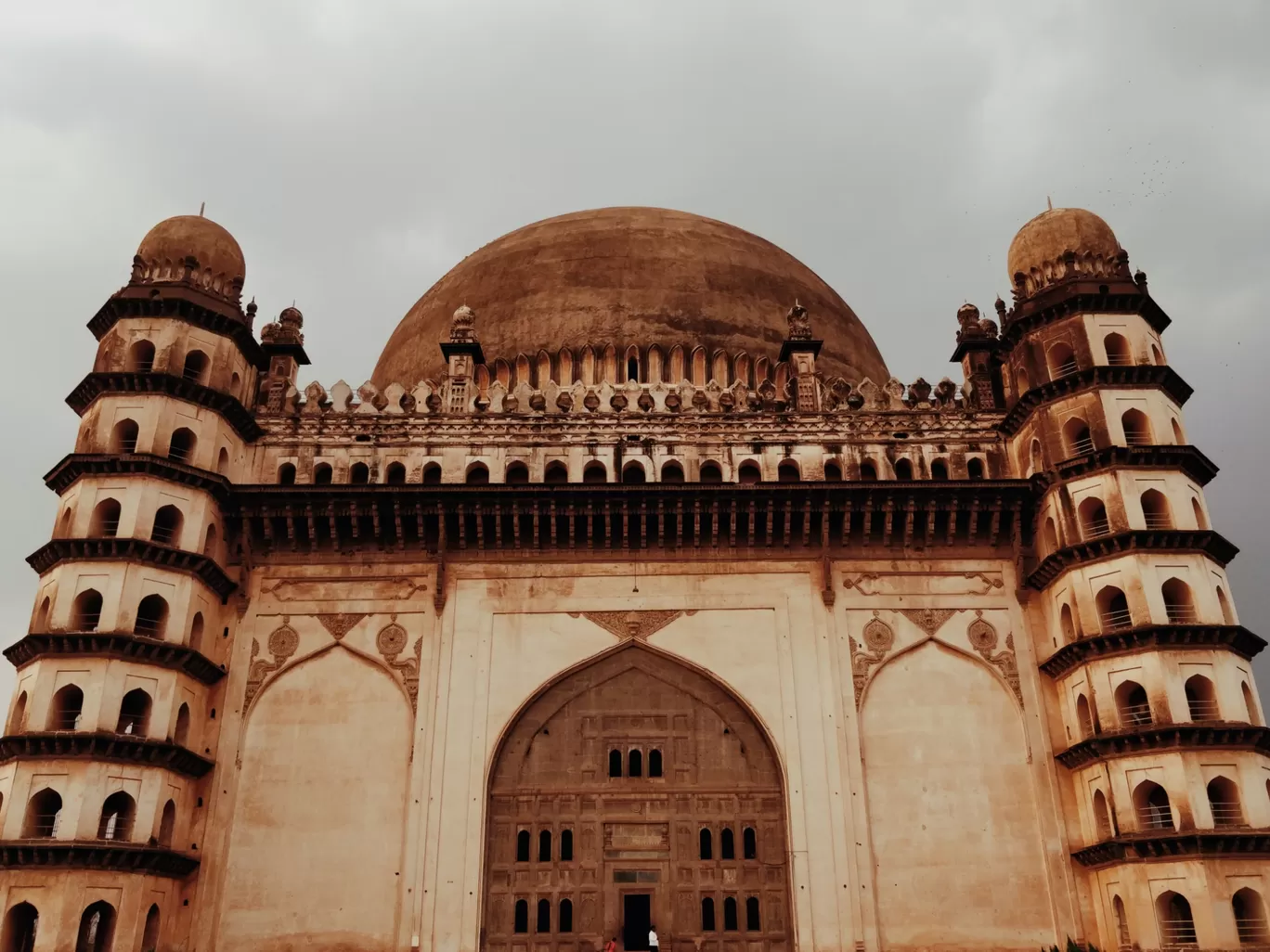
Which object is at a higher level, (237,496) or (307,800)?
(237,496)

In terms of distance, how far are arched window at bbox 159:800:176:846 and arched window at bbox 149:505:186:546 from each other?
3989 mm

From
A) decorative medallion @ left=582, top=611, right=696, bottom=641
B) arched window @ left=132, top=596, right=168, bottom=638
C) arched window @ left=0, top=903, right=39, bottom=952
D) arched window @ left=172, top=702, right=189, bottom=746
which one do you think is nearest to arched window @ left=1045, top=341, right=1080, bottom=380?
decorative medallion @ left=582, top=611, right=696, bottom=641

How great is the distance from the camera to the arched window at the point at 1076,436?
19.4 m

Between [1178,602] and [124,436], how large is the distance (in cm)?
1676

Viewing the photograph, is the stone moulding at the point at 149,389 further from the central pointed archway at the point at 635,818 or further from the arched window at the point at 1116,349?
the arched window at the point at 1116,349

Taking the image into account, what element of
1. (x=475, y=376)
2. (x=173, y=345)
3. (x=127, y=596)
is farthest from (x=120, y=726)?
(x=475, y=376)

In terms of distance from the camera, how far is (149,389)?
19.2m

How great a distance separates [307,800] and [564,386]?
9.28 metres

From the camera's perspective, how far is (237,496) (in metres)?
19.5

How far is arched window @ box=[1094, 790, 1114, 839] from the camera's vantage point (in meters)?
17.1

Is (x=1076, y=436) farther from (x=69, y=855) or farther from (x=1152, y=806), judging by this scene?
(x=69, y=855)

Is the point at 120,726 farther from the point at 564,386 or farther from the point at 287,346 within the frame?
the point at 564,386

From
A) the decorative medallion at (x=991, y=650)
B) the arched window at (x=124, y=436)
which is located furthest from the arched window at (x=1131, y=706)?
the arched window at (x=124, y=436)

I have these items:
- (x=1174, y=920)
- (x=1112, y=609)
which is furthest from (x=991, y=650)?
(x=1174, y=920)
